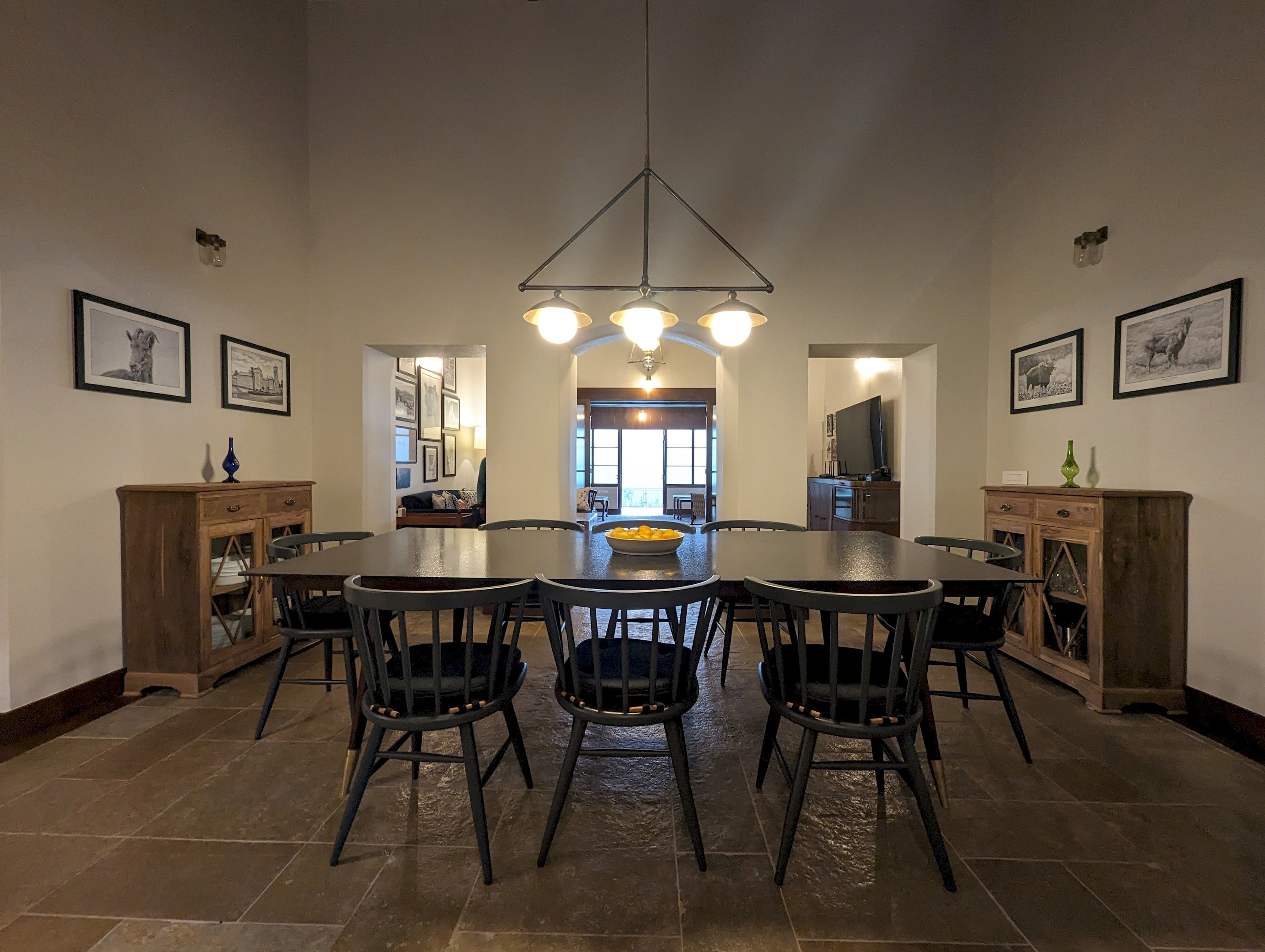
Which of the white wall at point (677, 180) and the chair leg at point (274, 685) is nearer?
the chair leg at point (274, 685)

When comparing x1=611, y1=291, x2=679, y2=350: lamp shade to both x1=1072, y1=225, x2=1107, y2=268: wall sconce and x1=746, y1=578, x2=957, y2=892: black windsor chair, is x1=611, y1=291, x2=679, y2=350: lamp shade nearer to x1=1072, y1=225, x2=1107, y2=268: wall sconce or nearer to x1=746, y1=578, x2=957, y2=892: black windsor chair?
x1=746, y1=578, x2=957, y2=892: black windsor chair

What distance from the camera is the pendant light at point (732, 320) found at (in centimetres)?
221

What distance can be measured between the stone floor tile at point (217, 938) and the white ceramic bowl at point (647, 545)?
1.28 m

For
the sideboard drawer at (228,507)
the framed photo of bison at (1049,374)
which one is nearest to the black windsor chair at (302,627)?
the sideboard drawer at (228,507)

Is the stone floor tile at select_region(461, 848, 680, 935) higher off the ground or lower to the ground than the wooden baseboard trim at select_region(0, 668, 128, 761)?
lower

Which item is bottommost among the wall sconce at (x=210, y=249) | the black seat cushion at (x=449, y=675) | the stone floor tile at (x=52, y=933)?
the stone floor tile at (x=52, y=933)

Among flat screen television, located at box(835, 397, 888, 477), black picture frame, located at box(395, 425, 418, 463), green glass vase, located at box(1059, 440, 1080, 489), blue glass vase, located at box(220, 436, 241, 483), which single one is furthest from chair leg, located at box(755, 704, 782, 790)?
black picture frame, located at box(395, 425, 418, 463)

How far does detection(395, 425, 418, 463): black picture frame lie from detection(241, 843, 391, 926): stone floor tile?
4.49 meters

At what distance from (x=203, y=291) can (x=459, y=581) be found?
2.79 meters

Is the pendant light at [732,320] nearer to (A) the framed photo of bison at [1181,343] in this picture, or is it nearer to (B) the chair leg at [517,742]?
(B) the chair leg at [517,742]

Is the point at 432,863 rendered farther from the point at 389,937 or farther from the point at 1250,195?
the point at 1250,195

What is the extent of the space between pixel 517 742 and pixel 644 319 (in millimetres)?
1621

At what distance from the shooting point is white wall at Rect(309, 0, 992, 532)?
3838mm

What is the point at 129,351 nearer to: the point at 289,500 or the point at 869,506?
the point at 289,500
